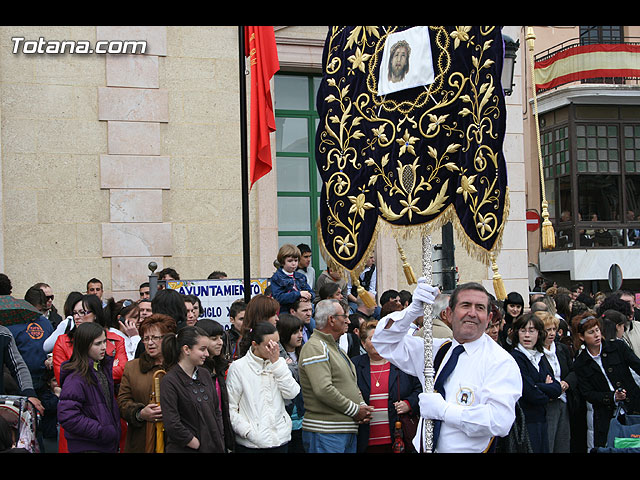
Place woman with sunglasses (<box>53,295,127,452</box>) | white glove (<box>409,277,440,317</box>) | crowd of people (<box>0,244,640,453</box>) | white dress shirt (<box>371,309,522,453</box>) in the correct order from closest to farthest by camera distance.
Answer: white dress shirt (<box>371,309,522,453</box>)
crowd of people (<box>0,244,640,453</box>)
white glove (<box>409,277,440,317</box>)
woman with sunglasses (<box>53,295,127,452</box>)

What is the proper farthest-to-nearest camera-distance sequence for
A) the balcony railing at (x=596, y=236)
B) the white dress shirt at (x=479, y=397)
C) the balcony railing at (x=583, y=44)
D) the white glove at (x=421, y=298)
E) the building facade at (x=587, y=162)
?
the balcony railing at (x=583, y=44) → the balcony railing at (x=596, y=236) → the building facade at (x=587, y=162) → the white glove at (x=421, y=298) → the white dress shirt at (x=479, y=397)

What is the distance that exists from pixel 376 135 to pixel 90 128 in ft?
22.7

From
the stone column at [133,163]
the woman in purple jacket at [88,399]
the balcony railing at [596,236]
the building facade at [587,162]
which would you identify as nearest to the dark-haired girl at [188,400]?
the woman in purple jacket at [88,399]

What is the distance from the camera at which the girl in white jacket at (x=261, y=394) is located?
19.5ft

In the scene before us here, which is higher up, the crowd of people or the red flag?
the red flag

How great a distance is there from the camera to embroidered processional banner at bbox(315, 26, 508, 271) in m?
5.13

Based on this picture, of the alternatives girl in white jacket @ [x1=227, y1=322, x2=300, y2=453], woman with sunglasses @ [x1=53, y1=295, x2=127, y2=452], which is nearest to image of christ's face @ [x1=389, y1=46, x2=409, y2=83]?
girl in white jacket @ [x1=227, y1=322, x2=300, y2=453]

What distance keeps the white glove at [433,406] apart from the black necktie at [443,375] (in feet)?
0.30

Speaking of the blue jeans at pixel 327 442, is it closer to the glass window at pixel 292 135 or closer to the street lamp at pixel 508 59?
the street lamp at pixel 508 59

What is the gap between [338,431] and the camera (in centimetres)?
627

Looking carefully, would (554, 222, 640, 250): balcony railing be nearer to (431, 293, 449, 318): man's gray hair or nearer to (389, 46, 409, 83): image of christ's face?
(431, 293, 449, 318): man's gray hair
